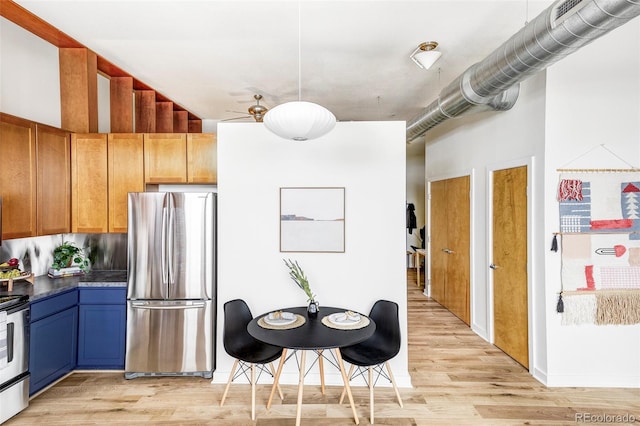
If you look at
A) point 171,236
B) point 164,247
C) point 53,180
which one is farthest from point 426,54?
point 53,180

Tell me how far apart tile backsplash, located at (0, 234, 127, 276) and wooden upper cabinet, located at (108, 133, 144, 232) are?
40 cm

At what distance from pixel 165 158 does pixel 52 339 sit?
1.93 m

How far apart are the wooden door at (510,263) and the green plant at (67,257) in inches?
180

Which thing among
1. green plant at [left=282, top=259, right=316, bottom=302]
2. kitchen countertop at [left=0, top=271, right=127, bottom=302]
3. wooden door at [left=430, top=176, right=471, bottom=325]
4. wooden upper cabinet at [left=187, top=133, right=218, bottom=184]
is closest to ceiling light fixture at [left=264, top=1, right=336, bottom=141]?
green plant at [left=282, top=259, right=316, bottom=302]

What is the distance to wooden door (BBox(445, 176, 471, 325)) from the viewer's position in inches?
176

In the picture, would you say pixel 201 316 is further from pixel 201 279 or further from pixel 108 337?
pixel 108 337

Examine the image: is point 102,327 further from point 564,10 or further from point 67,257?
point 564,10

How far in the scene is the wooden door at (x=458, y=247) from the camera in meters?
4.46

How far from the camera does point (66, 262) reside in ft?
11.5

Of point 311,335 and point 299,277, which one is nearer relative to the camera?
point 311,335

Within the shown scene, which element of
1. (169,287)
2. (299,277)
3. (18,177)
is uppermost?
(18,177)

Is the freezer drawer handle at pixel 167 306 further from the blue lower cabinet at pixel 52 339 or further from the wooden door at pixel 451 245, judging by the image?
the wooden door at pixel 451 245

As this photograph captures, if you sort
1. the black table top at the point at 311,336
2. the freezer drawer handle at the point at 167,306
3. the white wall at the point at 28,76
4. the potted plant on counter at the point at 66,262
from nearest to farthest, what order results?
the black table top at the point at 311,336, the white wall at the point at 28,76, the freezer drawer handle at the point at 167,306, the potted plant on counter at the point at 66,262

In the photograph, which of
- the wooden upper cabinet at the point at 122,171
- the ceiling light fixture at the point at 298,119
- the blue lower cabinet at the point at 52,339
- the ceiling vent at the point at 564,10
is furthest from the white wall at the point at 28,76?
the ceiling vent at the point at 564,10
